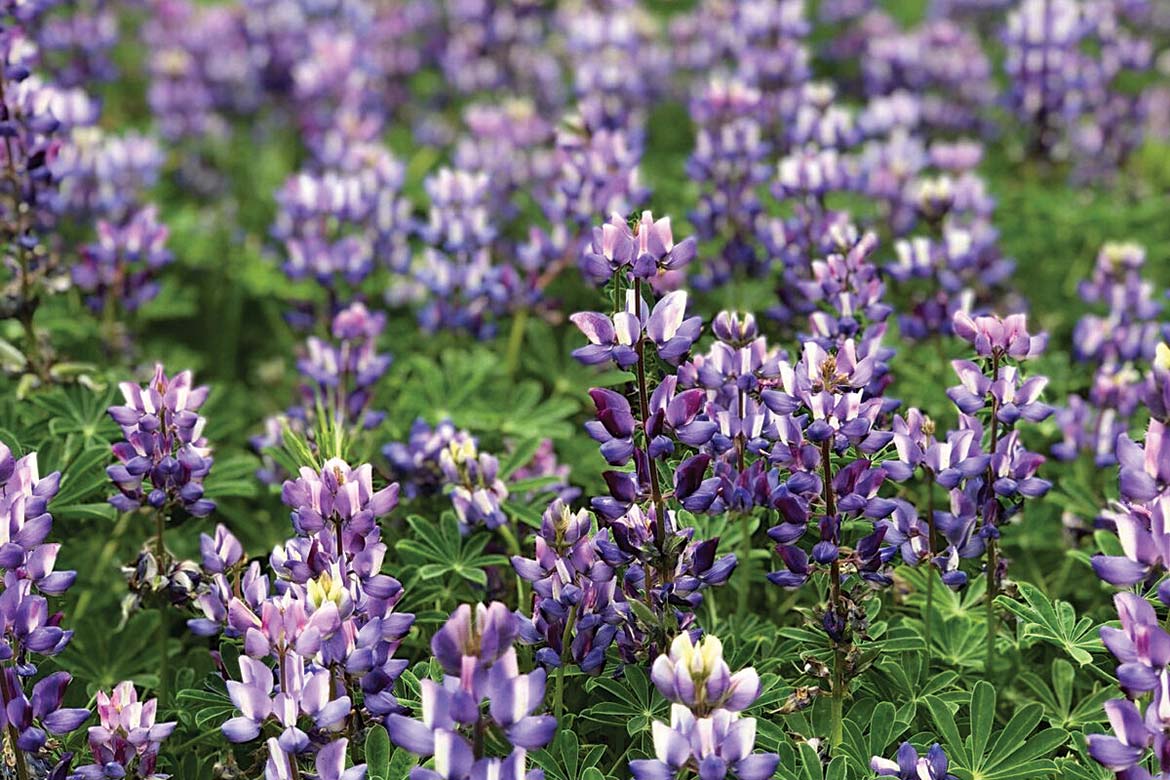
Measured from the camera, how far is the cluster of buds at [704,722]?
179 centimetres

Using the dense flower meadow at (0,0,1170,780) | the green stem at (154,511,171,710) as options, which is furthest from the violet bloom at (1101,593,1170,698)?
the green stem at (154,511,171,710)

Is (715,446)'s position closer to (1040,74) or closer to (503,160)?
(503,160)

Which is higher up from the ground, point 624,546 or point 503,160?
point 503,160

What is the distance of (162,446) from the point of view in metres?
2.45

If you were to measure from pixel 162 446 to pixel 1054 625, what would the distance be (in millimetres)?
1799

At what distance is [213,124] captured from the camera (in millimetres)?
6086

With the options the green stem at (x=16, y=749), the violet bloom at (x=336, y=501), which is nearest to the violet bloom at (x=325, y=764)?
the violet bloom at (x=336, y=501)

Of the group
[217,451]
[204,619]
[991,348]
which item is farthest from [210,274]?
[991,348]

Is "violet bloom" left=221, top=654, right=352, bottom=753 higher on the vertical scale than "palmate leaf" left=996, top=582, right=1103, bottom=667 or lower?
higher

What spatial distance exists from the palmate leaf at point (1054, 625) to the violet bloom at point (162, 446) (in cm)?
164

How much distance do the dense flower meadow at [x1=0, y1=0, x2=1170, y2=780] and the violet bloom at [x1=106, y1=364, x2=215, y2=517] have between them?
0.01m

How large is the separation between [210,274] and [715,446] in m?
3.17

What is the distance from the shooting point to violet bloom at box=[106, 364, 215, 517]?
2402 millimetres

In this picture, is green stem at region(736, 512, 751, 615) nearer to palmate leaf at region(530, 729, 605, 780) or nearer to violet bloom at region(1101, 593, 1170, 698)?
palmate leaf at region(530, 729, 605, 780)
